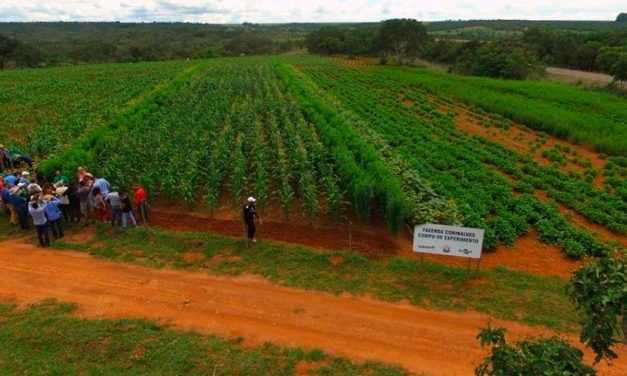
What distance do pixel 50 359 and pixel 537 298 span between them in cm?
1047

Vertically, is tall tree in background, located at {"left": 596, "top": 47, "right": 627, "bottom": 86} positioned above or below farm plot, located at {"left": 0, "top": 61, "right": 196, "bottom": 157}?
above

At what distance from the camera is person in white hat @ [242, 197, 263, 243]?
510 inches

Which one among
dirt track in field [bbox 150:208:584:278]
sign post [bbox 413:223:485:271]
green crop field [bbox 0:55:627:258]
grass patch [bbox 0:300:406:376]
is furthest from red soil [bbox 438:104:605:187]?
grass patch [bbox 0:300:406:376]

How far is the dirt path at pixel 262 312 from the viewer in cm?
895

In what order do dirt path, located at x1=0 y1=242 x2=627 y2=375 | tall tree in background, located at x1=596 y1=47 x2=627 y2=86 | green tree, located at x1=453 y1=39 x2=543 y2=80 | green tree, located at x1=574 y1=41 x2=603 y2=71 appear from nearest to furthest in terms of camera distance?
dirt path, located at x1=0 y1=242 x2=627 y2=375 < tall tree in background, located at x1=596 y1=47 x2=627 y2=86 < green tree, located at x1=453 y1=39 x2=543 y2=80 < green tree, located at x1=574 y1=41 x2=603 y2=71

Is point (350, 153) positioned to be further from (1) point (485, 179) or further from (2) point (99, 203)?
(2) point (99, 203)

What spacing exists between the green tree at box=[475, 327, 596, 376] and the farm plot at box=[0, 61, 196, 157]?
2091cm

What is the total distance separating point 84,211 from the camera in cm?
1440

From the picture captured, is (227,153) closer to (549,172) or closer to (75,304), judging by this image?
(75,304)

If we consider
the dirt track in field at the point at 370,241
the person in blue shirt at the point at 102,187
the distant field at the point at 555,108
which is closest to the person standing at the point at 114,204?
the person in blue shirt at the point at 102,187

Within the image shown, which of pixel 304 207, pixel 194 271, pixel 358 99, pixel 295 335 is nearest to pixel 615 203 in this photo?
pixel 304 207

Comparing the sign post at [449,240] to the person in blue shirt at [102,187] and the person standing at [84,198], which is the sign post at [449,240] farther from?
the person standing at [84,198]

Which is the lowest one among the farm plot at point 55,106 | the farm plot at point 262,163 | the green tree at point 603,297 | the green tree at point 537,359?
the farm plot at point 55,106

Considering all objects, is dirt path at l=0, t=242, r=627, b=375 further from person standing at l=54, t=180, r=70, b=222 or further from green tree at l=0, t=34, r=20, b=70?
green tree at l=0, t=34, r=20, b=70
